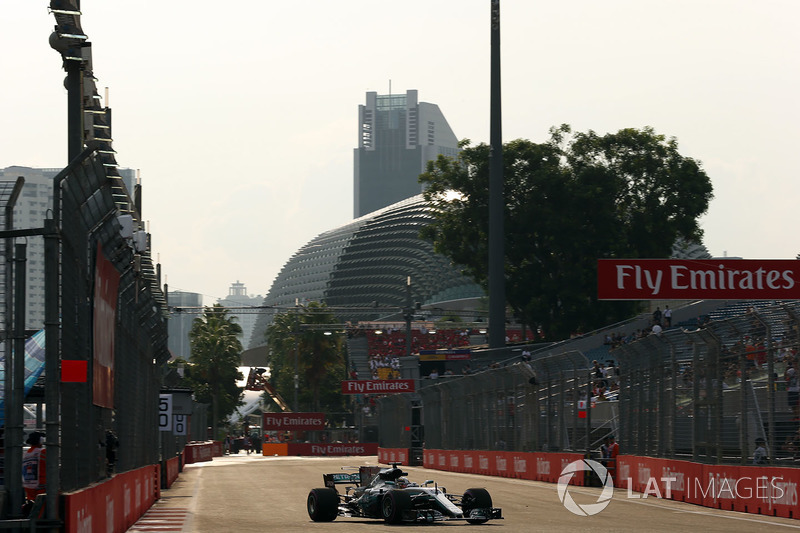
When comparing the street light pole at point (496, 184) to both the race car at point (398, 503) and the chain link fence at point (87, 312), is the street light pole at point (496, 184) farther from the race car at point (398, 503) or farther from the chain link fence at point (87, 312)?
the chain link fence at point (87, 312)

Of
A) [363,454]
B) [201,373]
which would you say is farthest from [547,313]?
[201,373]

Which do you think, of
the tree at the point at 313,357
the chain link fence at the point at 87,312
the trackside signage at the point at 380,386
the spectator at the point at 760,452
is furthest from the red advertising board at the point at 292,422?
the chain link fence at the point at 87,312

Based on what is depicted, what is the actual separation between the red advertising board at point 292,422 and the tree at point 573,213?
21717 mm

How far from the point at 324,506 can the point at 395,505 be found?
1251 millimetres

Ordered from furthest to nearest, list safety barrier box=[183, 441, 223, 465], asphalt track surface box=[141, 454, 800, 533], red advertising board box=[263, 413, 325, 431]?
red advertising board box=[263, 413, 325, 431] < safety barrier box=[183, 441, 223, 465] < asphalt track surface box=[141, 454, 800, 533]

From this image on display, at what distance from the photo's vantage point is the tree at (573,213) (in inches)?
2539

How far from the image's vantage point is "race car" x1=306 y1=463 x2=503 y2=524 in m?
15.7

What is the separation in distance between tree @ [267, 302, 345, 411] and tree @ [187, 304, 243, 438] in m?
4.64

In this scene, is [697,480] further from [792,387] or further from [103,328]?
[103,328]

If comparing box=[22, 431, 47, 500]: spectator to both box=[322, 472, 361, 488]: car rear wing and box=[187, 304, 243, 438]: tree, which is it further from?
box=[187, 304, 243, 438]: tree

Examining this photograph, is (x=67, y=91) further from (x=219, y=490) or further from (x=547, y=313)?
(x=547, y=313)

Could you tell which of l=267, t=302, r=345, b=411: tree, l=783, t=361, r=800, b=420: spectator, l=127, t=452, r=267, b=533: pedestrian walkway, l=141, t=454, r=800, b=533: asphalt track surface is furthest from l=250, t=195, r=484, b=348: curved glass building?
l=783, t=361, r=800, b=420: spectator

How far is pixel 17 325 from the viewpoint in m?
8.81

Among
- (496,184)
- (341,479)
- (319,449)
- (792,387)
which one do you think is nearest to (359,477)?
(341,479)
